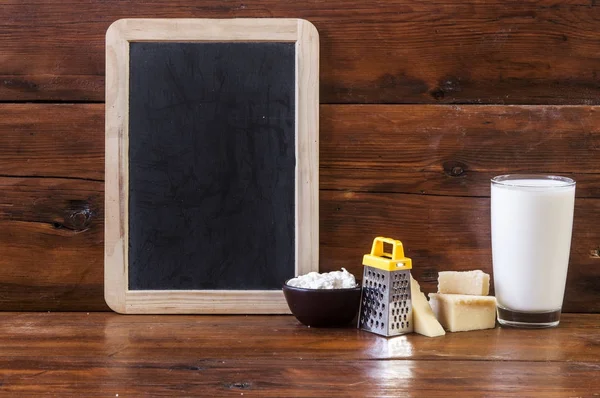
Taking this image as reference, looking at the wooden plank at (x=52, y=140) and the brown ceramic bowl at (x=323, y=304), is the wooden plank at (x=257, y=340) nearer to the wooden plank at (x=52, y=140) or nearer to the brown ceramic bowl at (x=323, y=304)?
the brown ceramic bowl at (x=323, y=304)

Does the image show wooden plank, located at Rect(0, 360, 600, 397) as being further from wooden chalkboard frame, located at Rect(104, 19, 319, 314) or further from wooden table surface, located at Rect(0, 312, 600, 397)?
wooden chalkboard frame, located at Rect(104, 19, 319, 314)

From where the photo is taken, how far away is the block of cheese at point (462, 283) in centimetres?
130

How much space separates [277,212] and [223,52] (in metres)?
0.30

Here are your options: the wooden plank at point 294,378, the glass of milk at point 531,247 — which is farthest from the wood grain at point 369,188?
the wooden plank at point 294,378

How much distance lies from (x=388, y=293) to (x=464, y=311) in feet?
0.47

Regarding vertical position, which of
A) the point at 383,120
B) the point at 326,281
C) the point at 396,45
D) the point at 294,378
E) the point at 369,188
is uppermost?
the point at 396,45

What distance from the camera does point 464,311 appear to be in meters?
1.28

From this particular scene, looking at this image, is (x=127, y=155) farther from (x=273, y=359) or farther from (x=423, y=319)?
(x=423, y=319)

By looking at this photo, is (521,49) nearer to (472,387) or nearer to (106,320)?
(472,387)

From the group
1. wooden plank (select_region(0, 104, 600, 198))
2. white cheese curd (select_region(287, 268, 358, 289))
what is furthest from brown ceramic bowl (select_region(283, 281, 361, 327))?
wooden plank (select_region(0, 104, 600, 198))

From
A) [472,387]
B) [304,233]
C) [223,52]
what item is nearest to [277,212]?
[304,233]

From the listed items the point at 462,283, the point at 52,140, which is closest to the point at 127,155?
the point at 52,140

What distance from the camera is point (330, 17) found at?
4.58ft

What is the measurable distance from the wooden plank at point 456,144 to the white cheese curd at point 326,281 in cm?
18
